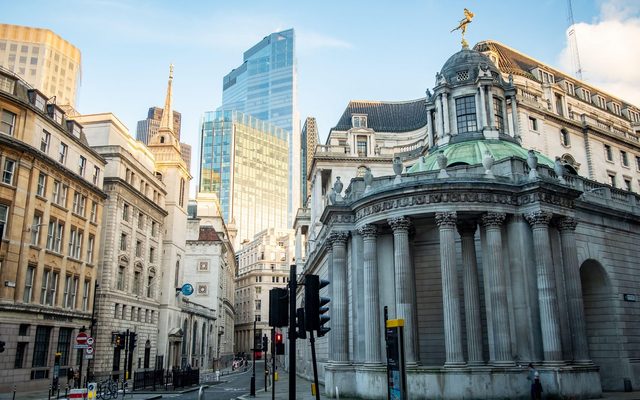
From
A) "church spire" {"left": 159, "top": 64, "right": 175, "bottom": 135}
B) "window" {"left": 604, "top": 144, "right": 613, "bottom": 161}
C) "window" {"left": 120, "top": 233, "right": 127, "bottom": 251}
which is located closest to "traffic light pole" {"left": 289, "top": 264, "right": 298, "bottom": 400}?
"window" {"left": 120, "top": 233, "right": 127, "bottom": 251}

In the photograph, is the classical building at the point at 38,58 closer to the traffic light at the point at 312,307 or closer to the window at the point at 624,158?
the window at the point at 624,158

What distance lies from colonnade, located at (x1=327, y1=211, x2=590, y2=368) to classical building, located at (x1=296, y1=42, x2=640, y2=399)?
59mm

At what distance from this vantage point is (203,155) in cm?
19012

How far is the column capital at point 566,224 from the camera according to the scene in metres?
29.6

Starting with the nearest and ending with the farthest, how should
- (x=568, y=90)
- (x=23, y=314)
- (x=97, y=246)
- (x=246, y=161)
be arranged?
1. (x=23, y=314)
2. (x=97, y=246)
3. (x=568, y=90)
4. (x=246, y=161)

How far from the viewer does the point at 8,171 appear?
34125 mm

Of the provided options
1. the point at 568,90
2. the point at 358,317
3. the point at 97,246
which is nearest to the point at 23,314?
the point at 97,246

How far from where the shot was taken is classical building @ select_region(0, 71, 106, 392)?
33594 millimetres

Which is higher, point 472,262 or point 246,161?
point 246,161

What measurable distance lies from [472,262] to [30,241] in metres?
27.6

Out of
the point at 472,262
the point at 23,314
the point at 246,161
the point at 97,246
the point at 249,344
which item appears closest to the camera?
the point at 472,262

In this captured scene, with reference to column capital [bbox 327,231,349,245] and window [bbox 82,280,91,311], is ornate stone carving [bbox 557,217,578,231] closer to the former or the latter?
column capital [bbox 327,231,349,245]

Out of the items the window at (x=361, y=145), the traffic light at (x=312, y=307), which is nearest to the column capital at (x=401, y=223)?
the traffic light at (x=312, y=307)

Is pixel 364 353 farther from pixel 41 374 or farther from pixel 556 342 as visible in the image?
pixel 41 374
